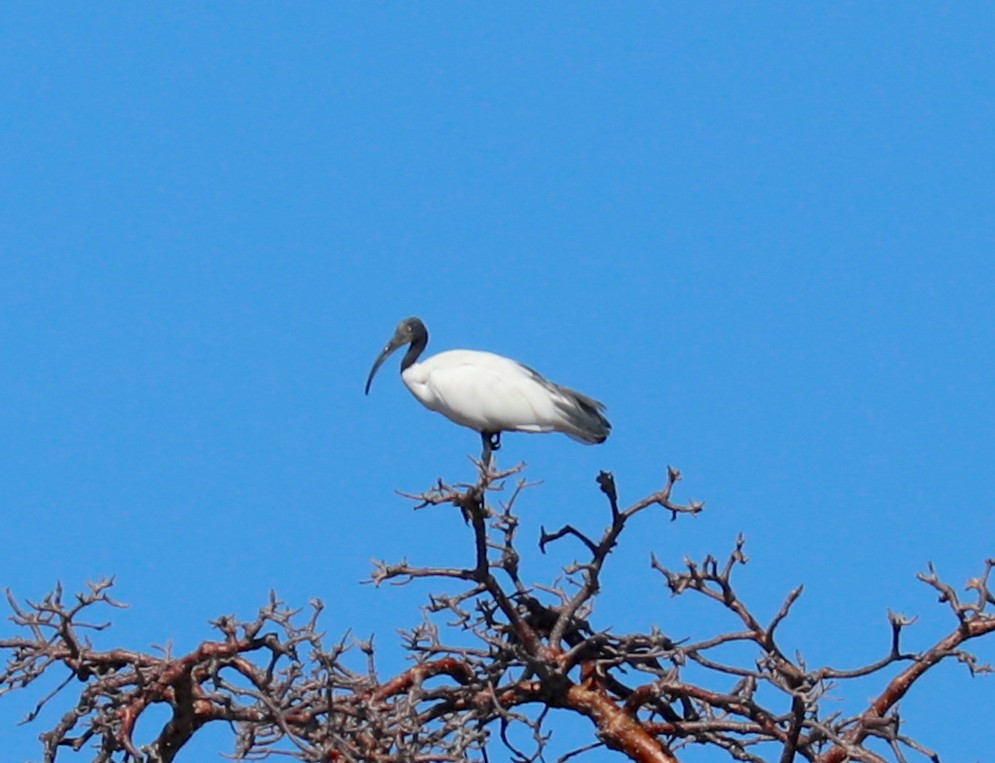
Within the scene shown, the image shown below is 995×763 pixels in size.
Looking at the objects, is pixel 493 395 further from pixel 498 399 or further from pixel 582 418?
pixel 582 418

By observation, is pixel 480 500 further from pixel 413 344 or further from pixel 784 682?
pixel 413 344

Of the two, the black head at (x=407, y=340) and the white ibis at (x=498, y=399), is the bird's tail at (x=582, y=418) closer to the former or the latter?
the white ibis at (x=498, y=399)

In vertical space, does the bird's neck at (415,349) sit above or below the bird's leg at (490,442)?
above

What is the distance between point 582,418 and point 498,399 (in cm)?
57

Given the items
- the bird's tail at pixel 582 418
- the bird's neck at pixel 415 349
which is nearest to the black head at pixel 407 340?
the bird's neck at pixel 415 349

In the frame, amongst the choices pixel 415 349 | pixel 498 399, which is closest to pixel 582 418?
pixel 498 399

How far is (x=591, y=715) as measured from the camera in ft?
30.0

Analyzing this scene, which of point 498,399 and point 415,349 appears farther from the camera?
point 415,349

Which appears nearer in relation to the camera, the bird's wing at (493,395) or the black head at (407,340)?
the bird's wing at (493,395)

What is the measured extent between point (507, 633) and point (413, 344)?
515cm

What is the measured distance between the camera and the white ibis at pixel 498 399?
12.6 m

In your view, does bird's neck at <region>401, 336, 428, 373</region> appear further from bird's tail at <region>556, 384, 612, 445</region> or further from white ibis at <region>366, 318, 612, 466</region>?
bird's tail at <region>556, 384, 612, 445</region>

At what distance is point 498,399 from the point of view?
1288 centimetres

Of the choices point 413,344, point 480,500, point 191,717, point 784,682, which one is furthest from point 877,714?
point 413,344
